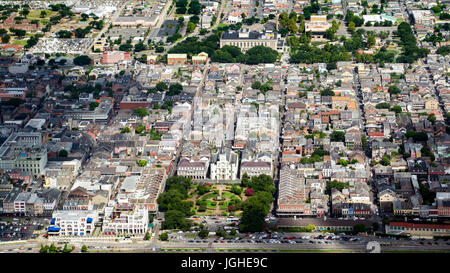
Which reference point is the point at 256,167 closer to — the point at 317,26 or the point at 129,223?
the point at 129,223

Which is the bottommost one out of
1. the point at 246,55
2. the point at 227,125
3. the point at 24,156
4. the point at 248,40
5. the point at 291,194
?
the point at 291,194

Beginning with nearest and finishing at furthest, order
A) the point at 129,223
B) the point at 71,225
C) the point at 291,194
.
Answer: the point at 129,223 → the point at 71,225 → the point at 291,194

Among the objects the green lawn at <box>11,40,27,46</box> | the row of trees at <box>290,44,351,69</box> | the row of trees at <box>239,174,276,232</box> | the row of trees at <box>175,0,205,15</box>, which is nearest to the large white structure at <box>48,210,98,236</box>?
the row of trees at <box>239,174,276,232</box>

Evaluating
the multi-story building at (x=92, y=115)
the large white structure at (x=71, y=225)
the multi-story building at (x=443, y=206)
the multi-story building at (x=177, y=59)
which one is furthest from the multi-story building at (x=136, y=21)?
the multi-story building at (x=443, y=206)

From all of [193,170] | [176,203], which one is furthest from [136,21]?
[176,203]

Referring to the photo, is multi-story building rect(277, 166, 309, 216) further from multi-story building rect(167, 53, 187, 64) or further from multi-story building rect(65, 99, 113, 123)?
multi-story building rect(167, 53, 187, 64)

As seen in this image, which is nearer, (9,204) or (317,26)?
(9,204)
